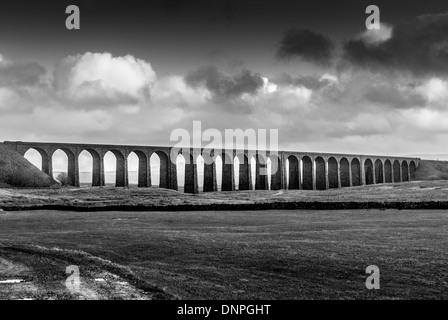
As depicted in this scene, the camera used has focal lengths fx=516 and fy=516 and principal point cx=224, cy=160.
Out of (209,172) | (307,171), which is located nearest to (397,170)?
(307,171)

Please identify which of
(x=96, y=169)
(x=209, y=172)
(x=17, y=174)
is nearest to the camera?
(x=17, y=174)

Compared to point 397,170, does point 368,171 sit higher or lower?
lower

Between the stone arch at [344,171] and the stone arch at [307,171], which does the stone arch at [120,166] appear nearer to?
the stone arch at [307,171]

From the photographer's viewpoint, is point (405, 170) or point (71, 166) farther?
point (405, 170)

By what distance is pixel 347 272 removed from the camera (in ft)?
48.9

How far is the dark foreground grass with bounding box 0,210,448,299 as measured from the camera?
12883 mm

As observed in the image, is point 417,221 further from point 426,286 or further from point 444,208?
point 426,286

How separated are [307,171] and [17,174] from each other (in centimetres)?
6495

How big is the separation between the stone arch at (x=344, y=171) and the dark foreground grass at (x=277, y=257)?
101m

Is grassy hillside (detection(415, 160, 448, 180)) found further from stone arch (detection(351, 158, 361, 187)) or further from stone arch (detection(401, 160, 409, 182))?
stone arch (detection(351, 158, 361, 187))

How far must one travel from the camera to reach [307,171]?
119 metres

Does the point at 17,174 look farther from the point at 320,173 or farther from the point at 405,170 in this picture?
the point at 405,170
